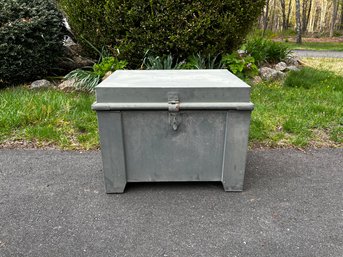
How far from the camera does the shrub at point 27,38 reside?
5.20 m

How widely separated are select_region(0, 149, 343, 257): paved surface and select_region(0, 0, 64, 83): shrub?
8.79 feet

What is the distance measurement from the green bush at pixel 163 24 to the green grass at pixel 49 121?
4.51ft

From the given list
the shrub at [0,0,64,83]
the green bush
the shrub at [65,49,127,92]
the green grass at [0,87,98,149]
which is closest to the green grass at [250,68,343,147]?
the green bush

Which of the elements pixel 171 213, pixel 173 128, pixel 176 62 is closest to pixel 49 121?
pixel 173 128

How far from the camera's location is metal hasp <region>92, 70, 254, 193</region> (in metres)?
2.39

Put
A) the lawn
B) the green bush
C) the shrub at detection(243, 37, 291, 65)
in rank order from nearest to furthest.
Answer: the lawn → the green bush → the shrub at detection(243, 37, 291, 65)

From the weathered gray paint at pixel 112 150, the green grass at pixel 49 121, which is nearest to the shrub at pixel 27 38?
the green grass at pixel 49 121

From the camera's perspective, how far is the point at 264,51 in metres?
6.84

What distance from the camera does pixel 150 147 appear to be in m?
2.60

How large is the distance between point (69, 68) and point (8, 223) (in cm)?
456

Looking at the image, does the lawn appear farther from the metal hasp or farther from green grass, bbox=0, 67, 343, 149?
the metal hasp

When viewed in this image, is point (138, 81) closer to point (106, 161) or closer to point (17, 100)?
point (106, 161)

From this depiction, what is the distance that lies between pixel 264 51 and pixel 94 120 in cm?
427

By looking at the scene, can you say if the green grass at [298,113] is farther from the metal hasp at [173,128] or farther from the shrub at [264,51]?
the metal hasp at [173,128]
